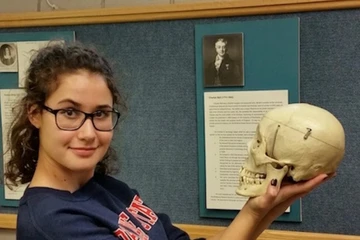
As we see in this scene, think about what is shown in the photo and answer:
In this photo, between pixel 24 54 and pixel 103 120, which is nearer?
pixel 103 120

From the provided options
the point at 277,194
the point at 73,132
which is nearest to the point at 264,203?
the point at 277,194

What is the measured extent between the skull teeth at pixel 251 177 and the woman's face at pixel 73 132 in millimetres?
303

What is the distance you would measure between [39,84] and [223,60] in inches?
22.0

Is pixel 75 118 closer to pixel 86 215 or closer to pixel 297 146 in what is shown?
pixel 86 215

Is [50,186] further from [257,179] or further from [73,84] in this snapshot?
[257,179]

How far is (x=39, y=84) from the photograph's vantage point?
3.51 ft

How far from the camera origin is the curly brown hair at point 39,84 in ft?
3.50

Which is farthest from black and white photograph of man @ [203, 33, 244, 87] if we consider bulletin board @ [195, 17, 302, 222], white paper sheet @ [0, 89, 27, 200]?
white paper sheet @ [0, 89, 27, 200]

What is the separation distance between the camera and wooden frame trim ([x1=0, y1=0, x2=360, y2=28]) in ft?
4.56

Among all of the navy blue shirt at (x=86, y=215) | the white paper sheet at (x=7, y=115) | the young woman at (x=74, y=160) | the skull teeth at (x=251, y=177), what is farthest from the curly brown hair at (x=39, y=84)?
the white paper sheet at (x=7, y=115)

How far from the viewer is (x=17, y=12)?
1.66 m

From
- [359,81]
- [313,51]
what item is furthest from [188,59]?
[359,81]

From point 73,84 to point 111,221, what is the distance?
0.90 ft

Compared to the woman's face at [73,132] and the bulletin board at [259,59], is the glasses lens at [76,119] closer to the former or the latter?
the woman's face at [73,132]
